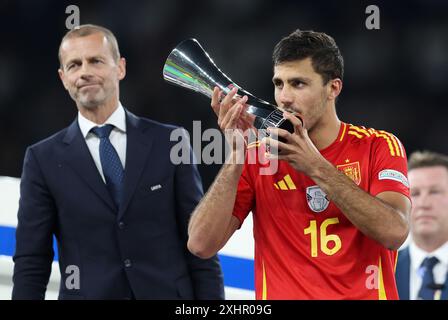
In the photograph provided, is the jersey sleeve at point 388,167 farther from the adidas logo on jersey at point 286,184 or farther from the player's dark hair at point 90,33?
the player's dark hair at point 90,33

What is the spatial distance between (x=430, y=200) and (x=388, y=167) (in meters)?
1.72

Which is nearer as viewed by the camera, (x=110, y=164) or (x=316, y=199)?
(x=316, y=199)

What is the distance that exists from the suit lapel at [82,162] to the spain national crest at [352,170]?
1.04 meters

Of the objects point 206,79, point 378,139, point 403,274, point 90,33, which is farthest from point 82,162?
point 403,274

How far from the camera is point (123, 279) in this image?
3.44m

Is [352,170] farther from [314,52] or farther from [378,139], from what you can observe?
[314,52]

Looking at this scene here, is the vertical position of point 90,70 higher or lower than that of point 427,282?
higher

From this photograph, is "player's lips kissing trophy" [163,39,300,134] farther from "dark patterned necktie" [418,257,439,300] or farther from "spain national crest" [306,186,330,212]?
"dark patterned necktie" [418,257,439,300]

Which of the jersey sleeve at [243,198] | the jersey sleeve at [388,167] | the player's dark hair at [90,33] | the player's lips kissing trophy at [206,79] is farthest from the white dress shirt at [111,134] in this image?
the jersey sleeve at [388,167]

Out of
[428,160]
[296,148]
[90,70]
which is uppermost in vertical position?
[90,70]

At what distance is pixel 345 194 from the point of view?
2.62 m

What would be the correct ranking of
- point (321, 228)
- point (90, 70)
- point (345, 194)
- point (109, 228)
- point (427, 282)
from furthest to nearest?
point (427, 282)
point (90, 70)
point (109, 228)
point (321, 228)
point (345, 194)

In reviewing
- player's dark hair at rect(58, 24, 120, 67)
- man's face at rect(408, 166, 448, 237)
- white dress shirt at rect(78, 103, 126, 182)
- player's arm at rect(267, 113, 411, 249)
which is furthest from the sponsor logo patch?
man's face at rect(408, 166, 448, 237)

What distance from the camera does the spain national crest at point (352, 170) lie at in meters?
2.81
